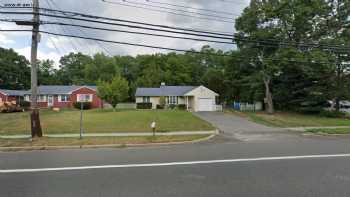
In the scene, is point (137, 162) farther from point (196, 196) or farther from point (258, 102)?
point (258, 102)

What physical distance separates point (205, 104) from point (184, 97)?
14.2 ft

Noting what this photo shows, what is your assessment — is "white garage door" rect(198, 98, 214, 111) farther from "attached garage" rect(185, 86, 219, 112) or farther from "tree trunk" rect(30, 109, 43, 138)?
"tree trunk" rect(30, 109, 43, 138)

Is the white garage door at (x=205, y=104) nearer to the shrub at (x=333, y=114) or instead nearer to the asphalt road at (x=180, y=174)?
the shrub at (x=333, y=114)

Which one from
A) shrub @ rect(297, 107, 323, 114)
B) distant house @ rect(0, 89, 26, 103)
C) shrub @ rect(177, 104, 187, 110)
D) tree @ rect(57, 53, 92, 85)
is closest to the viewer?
shrub @ rect(297, 107, 323, 114)

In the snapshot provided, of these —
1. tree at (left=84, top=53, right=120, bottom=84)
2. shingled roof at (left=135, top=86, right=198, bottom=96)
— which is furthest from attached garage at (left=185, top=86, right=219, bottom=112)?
tree at (left=84, top=53, right=120, bottom=84)

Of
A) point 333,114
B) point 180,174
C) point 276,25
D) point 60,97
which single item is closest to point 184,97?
point 276,25

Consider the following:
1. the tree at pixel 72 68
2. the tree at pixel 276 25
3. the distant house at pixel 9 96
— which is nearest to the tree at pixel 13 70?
the tree at pixel 72 68

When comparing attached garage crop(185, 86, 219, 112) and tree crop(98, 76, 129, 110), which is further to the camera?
attached garage crop(185, 86, 219, 112)

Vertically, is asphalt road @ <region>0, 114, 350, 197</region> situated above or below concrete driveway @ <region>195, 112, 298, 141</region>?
above

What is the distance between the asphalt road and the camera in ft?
17.3

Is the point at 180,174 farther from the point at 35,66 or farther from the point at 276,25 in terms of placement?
the point at 276,25

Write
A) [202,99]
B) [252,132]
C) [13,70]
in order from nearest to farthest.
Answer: [252,132], [202,99], [13,70]

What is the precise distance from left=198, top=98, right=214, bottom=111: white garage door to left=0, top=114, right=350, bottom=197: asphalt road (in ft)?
98.4

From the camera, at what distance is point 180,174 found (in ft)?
21.6
